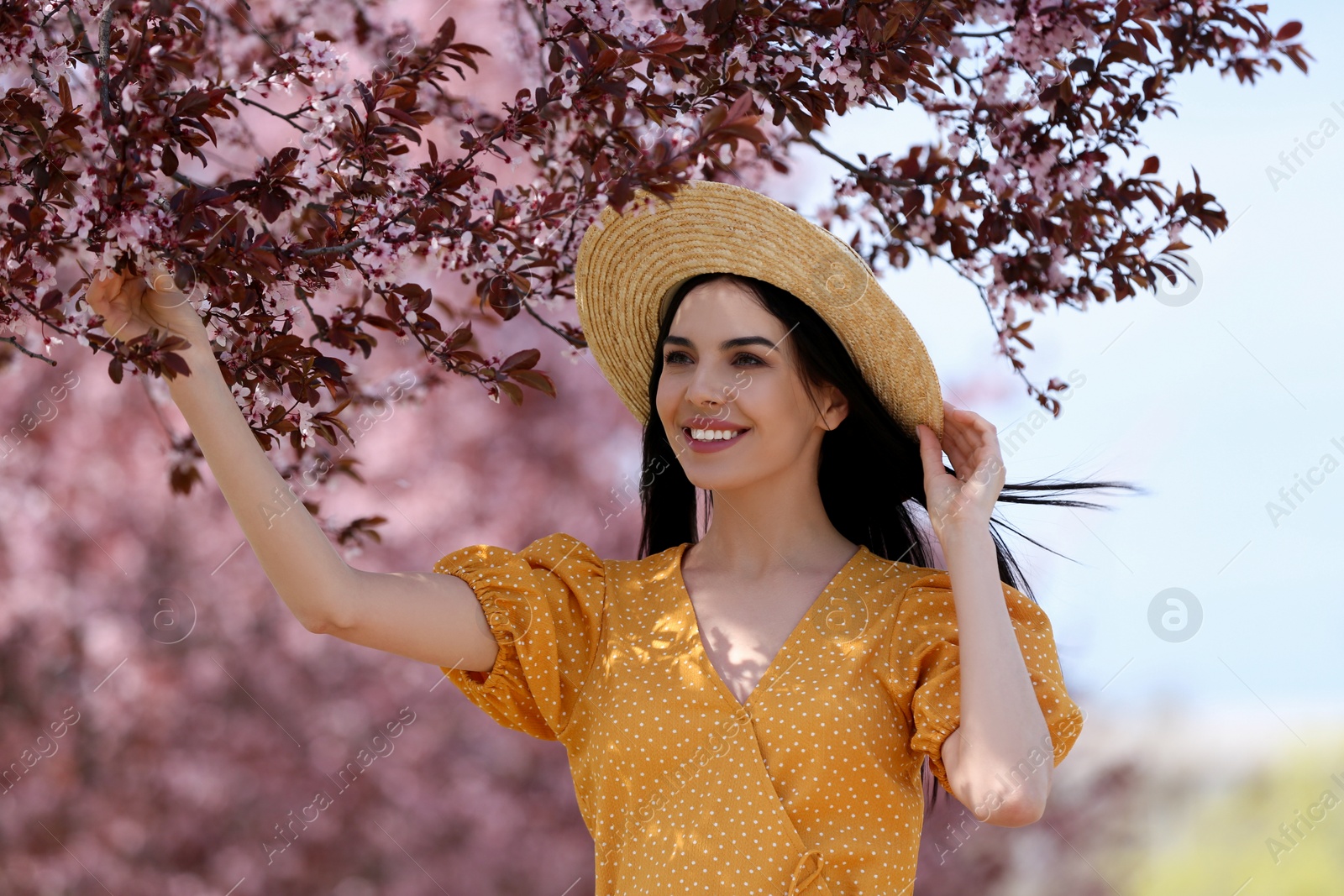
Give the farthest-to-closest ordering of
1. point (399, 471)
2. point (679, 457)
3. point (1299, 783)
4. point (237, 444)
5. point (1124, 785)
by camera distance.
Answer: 1. point (1299, 783)
2. point (1124, 785)
3. point (399, 471)
4. point (679, 457)
5. point (237, 444)

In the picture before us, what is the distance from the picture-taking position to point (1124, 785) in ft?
16.8

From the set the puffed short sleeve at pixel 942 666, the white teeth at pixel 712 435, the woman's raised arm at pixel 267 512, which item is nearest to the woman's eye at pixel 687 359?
the white teeth at pixel 712 435

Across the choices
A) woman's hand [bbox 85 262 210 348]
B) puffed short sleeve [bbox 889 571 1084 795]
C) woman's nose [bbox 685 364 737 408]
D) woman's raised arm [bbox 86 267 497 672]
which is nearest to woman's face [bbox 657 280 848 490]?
woman's nose [bbox 685 364 737 408]

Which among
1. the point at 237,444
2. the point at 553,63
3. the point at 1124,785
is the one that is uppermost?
the point at 553,63

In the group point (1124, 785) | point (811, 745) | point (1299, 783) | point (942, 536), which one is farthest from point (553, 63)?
point (1299, 783)

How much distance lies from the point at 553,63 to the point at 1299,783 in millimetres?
7734

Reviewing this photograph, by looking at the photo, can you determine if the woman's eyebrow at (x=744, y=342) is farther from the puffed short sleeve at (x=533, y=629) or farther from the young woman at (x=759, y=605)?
the puffed short sleeve at (x=533, y=629)

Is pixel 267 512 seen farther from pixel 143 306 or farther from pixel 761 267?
pixel 761 267

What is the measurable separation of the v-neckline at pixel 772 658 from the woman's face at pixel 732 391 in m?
0.20

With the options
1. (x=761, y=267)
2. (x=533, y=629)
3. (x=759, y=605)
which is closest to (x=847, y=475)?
(x=759, y=605)

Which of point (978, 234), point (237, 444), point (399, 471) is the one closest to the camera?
point (237, 444)

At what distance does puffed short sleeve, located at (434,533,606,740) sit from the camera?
187 centimetres

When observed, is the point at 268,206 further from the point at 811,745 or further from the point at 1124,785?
the point at 1124,785

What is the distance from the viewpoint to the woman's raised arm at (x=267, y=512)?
1491 mm
